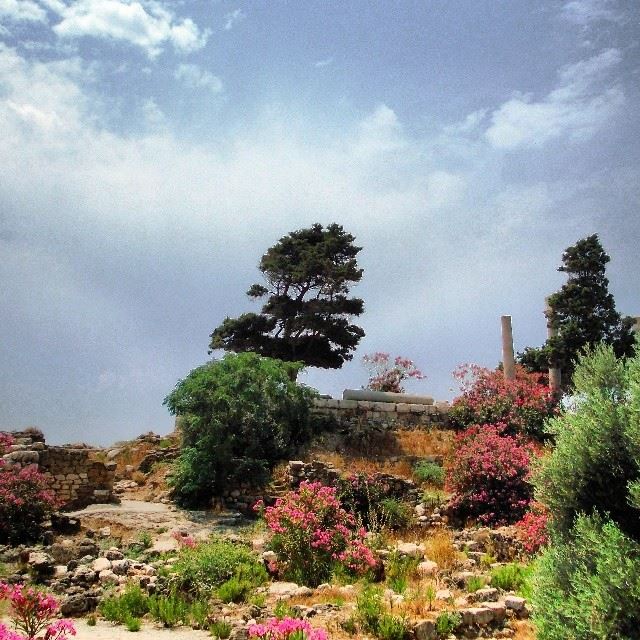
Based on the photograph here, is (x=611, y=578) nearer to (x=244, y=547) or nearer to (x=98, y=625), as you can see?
(x=98, y=625)

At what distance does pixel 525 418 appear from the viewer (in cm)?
2064

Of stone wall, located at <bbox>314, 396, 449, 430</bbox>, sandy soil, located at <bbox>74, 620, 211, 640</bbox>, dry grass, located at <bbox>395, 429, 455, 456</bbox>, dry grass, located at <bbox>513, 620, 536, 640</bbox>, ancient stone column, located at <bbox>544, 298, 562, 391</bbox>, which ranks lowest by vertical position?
dry grass, located at <bbox>513, 620, 536, 640</bbox>

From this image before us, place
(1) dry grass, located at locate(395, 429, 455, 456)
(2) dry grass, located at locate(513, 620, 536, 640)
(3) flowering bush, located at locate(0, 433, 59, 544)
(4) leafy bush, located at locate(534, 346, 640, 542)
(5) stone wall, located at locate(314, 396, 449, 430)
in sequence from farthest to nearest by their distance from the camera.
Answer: (5) stone wall, located at locate(314, 396, 449, 430)
(1) dry grass, located at locate(395, 429, 455, 456)
(3) flowering bush, located at locate(0, 433, 59, 544)
(2) dry grass, located at locate(513, 620, 536, 640)
(4) leafy bush, located at locate(534, 346, 640, 542)

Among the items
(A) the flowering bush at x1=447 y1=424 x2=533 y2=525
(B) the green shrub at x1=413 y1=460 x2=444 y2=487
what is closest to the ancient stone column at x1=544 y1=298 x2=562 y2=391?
(B) the green shrub at x1=413 y1=460 x2=444 y2=487

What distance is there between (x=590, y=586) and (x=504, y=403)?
15969mm

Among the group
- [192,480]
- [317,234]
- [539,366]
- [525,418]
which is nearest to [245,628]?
[192,480]

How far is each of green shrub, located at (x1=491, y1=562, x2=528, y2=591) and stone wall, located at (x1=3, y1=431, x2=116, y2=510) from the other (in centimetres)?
1206

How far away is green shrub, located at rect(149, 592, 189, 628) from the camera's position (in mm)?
8484

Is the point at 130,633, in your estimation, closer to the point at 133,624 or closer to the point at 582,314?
the point at 133,624

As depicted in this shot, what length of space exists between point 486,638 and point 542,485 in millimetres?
2609

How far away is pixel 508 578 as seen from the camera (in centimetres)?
980

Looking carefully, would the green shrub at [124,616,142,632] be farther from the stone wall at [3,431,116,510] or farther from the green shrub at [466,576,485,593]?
the stone wall at [3,431,116,510]

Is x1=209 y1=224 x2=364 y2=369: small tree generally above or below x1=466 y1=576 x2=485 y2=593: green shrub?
above

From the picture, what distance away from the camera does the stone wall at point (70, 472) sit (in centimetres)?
1769
